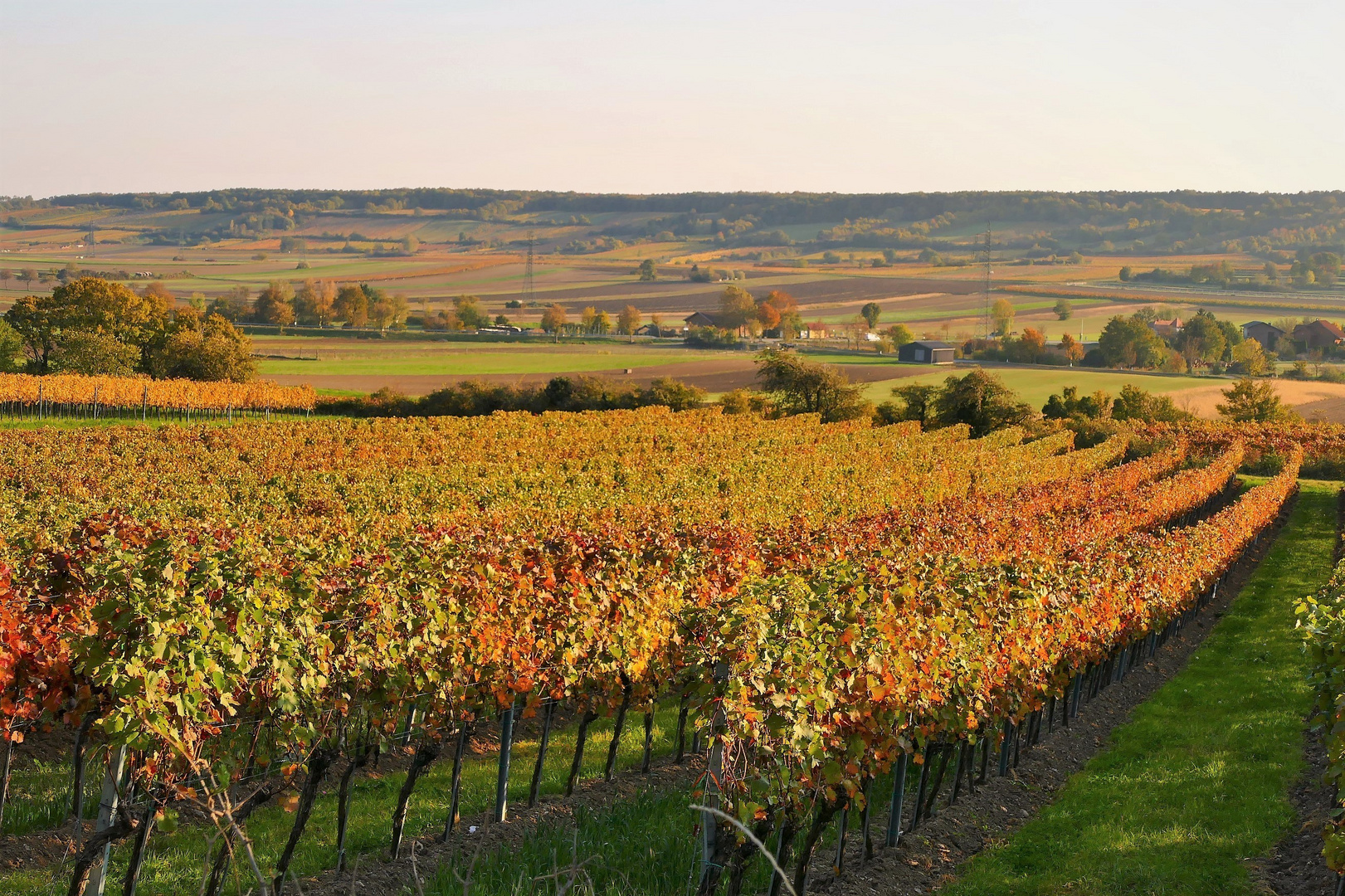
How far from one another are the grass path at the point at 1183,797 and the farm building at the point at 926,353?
9297 centimetres

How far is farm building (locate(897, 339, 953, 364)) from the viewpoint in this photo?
375 ft

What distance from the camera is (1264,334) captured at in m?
139

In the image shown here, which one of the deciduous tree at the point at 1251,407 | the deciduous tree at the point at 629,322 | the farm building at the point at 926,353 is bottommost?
the deciduous tree at the point at 1251,407

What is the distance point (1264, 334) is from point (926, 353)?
5375cm

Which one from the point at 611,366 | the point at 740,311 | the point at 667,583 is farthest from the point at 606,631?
the point at 740,311

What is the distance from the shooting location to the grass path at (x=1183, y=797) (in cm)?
1073

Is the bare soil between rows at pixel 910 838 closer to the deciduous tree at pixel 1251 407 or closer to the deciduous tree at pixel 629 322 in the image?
the deciduous tree at pixel 1251 407

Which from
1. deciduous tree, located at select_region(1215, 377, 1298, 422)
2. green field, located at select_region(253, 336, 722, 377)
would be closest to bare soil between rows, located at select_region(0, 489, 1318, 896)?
deciduous tree, located at select_region(1215, 377, 1298, 422)

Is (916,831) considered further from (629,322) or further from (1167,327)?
(1167,327)

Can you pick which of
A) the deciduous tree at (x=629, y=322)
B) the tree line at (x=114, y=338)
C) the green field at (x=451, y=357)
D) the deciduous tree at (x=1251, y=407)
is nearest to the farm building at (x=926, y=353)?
the green field at (x=451, y=357)

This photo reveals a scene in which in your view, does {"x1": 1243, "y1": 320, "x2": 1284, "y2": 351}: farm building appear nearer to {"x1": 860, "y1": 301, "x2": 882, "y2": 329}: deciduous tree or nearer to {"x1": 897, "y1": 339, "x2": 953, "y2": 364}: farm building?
{"x1": 897, "y1": 339, "x2": 953, "y2": 364}: farm building

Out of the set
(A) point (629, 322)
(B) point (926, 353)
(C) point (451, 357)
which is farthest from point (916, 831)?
(A) point (629, 322)

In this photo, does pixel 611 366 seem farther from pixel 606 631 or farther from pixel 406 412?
pixel 606 631

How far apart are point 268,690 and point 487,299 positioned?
185 meters
